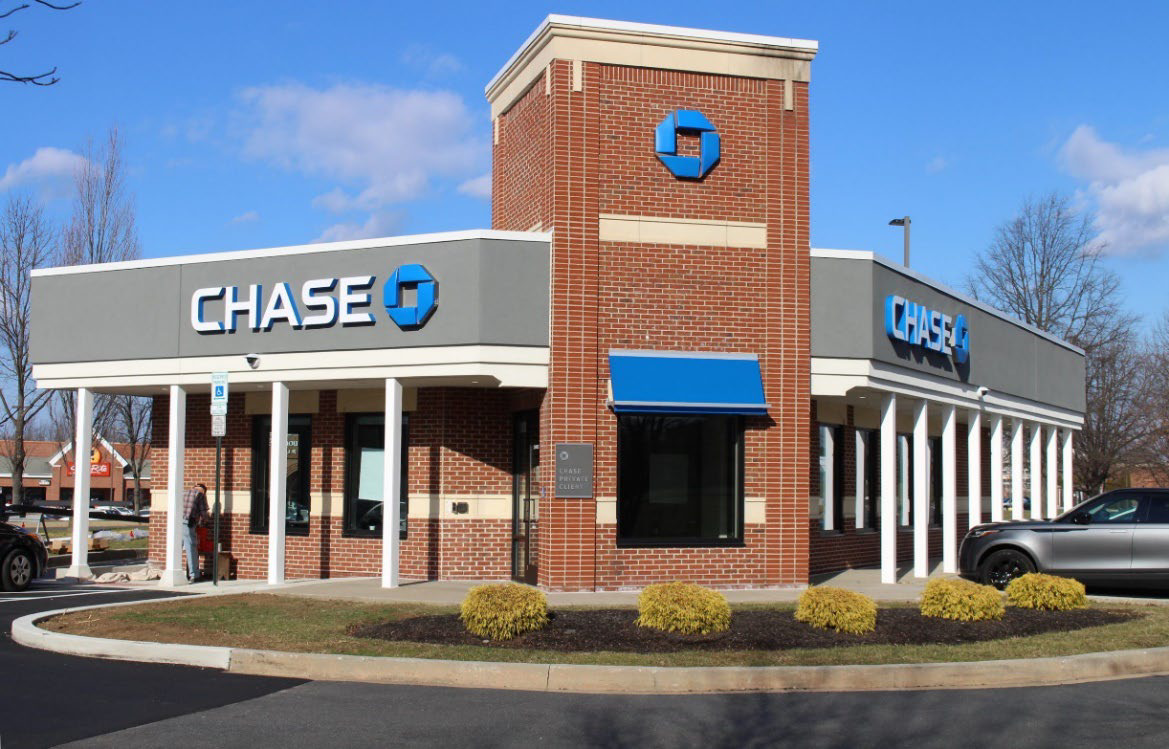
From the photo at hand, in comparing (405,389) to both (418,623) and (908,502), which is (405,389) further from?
(908,502)

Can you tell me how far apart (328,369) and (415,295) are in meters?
1.95

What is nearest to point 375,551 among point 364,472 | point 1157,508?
point 364,472

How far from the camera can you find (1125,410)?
136ft

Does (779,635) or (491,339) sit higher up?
(491,339)

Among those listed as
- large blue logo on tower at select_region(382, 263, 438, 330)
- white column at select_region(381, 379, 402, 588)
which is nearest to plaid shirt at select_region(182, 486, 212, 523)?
white column at select_region(381, 379, 402, 588)

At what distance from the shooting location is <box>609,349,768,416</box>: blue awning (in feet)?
55.1

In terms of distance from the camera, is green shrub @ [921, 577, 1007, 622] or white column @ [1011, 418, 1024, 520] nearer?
green shrub @ [921, 577, 1007, 622]

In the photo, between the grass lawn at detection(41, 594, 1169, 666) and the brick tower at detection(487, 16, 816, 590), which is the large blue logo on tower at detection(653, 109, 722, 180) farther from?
the grass lawn at detection(41, 594, 1169, 666)

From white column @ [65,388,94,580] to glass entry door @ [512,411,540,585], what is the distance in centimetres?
726

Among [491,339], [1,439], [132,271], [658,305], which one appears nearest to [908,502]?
[658,305]

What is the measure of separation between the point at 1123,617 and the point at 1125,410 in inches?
1202

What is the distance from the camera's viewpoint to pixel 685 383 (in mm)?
17047

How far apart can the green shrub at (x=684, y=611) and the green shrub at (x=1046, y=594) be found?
4.36m

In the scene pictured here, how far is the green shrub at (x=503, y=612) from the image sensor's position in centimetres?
1155
